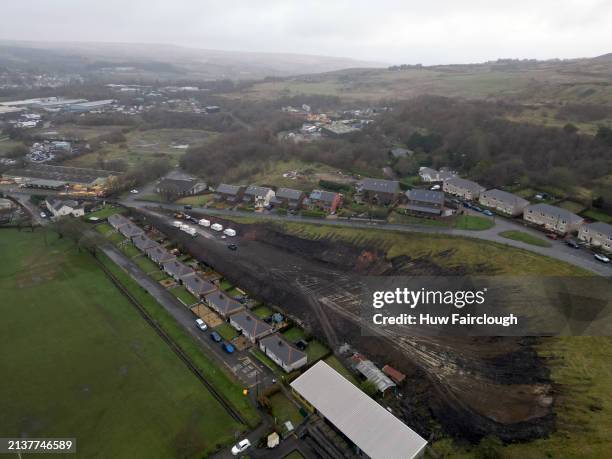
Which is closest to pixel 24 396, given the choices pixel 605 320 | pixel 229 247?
pixel 229 247

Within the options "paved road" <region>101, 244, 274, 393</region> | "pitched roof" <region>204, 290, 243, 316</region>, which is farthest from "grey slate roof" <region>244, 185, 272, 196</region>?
Result: "pitched roof" <region>204, 290, 243, 316</region>

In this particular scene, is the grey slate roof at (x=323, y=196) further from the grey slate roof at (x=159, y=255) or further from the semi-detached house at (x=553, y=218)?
the semi-detached house at (x=553, y=218)

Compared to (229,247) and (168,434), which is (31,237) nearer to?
(229,247)

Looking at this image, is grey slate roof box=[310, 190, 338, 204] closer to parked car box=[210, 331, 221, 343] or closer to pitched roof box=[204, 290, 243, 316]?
pitched roof box=[204, 290, 243, 316]

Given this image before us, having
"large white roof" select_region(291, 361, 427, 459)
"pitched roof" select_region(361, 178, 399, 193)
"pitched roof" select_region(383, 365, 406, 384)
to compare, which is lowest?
"pitched roof" select_region(383, 365, 406, 384)

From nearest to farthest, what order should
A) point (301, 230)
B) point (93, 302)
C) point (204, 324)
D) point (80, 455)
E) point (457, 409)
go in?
point (80, 455) < point (457, 409) < point (204, 324) < point (93, 302) < point (301, 230)

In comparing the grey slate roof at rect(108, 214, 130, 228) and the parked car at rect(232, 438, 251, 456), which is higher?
the grey slate roof at rect(108, 214, 130, 228)

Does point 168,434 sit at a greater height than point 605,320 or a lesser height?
lesser
